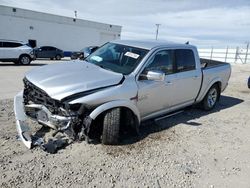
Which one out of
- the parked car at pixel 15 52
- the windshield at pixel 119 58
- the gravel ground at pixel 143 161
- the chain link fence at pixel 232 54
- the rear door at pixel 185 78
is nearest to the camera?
the gravel ground at pixel 143 161

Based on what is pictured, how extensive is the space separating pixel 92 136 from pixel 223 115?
408 cm

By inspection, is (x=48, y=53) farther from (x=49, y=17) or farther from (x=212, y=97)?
(x=212, y=97)

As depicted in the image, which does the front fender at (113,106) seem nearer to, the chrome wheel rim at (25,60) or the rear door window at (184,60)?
the rear door window at (184,60)

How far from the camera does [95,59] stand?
550 centimetres

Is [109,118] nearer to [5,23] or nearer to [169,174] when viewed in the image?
[169,174]

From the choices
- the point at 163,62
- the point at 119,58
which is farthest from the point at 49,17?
the point at 163,62

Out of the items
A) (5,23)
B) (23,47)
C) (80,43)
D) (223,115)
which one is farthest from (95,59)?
(80,43)

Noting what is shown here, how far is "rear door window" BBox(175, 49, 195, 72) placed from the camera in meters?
5.77

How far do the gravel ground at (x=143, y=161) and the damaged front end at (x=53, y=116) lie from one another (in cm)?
23

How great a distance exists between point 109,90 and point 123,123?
2.77 feet

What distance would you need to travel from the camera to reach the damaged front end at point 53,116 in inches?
158

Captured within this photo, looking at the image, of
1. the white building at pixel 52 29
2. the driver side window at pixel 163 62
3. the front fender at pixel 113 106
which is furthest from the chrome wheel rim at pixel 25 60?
the white building at pixel 52 29

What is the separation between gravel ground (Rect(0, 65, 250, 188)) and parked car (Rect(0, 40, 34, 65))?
12.9 metres

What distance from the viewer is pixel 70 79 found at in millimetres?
4238
